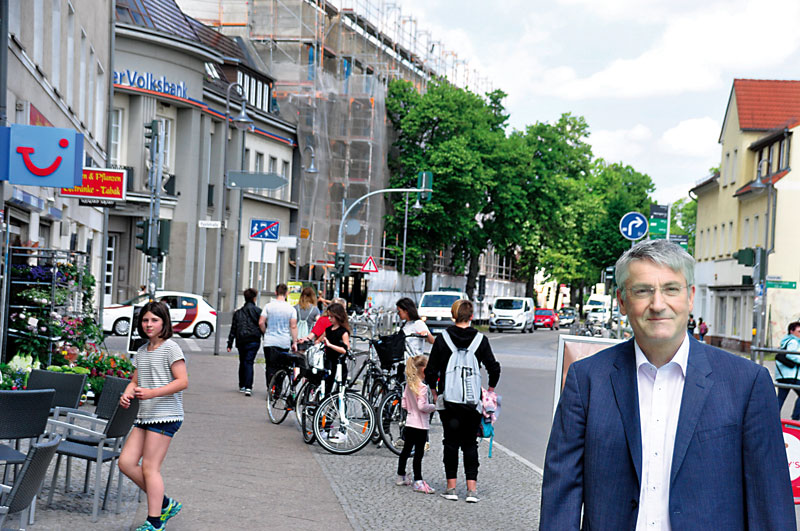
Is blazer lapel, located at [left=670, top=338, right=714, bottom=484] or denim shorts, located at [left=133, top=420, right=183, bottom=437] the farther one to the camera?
denim shorts, located at [left=133, top=420, right=183, bottom=437]

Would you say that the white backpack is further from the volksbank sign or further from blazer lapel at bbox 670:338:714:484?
the volksbank sign

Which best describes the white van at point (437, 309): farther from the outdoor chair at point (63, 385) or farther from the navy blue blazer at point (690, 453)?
the navy blue blazer at point (690, 453)

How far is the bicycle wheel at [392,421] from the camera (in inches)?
496

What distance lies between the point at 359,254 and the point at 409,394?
48.9 m

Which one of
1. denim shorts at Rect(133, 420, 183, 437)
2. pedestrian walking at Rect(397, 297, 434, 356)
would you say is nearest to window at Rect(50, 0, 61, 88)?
pedestrian walking at Rect(397, 297, 434, 356)

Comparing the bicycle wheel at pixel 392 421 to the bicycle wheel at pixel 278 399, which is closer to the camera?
the bicycle wheel at pixel 392 421

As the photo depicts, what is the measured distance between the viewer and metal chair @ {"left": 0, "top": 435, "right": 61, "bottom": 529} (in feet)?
18.2

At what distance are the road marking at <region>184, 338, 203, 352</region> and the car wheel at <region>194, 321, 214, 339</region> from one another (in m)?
0.32

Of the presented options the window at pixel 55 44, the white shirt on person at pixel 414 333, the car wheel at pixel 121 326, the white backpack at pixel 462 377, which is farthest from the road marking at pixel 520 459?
the car wheel at pixel 121 326

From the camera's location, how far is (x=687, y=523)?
3.05 m

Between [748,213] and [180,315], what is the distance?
1227 inches

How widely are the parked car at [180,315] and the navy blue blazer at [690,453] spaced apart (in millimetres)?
30687

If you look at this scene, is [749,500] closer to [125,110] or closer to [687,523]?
[687,523]

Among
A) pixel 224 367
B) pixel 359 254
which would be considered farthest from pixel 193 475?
pixel 359 254
